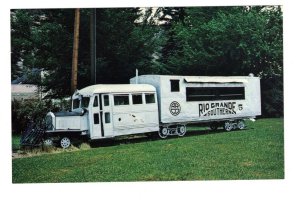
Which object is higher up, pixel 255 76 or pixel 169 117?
pixel 255 76

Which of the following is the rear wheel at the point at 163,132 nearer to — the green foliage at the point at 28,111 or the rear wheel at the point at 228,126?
the rear wheel at the point at 228,126

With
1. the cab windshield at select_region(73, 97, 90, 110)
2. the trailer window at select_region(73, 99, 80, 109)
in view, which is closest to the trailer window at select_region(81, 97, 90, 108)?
the cab windshield at select_region(73, 97, 90, 110)

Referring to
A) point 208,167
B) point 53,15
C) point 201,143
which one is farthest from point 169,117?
point 53,15

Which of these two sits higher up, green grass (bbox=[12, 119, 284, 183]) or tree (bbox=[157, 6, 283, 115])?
tree (bbox=[157, 6, 283, 115])

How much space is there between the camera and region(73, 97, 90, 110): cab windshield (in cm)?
1049

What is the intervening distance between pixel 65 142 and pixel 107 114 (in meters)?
1.13

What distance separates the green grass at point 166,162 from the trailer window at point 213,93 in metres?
1.19

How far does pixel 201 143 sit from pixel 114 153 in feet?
6.47

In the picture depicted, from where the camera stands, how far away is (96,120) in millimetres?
10562

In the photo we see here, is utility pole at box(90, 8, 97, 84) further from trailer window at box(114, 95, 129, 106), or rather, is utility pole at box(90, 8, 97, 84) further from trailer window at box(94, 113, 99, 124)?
trailer window at box(94, 113, 99, 124)

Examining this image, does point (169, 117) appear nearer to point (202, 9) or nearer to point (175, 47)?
point (175, 47)

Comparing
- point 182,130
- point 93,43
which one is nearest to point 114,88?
point 93,43

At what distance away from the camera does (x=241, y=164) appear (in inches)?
397

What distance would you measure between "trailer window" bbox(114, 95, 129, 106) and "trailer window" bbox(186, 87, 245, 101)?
149 centimetres
